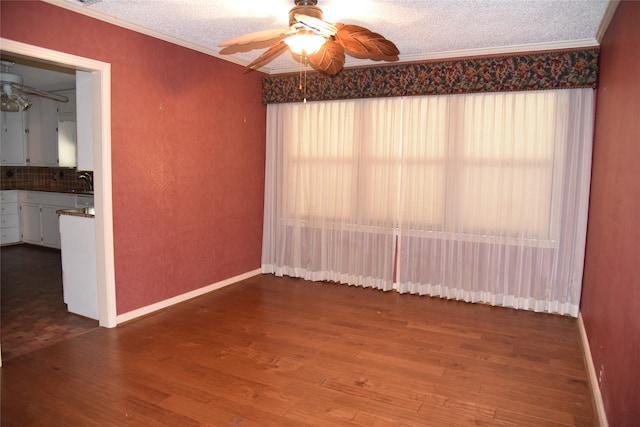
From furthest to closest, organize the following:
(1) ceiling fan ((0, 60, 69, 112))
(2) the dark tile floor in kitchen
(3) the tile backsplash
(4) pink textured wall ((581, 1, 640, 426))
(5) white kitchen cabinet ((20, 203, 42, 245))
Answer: (3) the tile backsplash
(5) white kitchen cabinet ((20, 203, 42, 245))
(1) ceiling fan ((0, 60, 69, 112))
(2) the dark tile floor in kitchen
(4) pink textured wall ((581, 1, 640, 426))

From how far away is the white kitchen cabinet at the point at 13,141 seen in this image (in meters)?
7.11

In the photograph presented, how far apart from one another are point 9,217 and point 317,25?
678cm

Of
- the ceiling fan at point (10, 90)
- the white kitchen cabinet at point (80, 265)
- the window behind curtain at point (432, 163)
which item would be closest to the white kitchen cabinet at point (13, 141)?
the ceiling fan at point (10, 90)

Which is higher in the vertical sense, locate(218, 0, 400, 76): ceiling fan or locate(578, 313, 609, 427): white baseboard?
locate(218, 0, 400, 76): ceiling fan

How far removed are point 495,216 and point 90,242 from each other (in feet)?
12.2

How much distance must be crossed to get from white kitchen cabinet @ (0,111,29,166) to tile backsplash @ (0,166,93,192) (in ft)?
0.69

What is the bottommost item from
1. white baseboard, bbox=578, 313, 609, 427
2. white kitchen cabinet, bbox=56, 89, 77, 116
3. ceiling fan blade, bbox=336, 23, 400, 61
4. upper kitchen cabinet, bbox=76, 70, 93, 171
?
white baseboard, bbox=578, 313, 609, 427

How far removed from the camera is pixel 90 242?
148 inches

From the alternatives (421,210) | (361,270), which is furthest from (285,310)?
(421,210)

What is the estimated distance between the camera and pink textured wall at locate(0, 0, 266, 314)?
11.5ft

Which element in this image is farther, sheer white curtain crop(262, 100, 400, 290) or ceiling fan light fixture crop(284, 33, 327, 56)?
sheer white curtain crop(262, 100, 400, 290)

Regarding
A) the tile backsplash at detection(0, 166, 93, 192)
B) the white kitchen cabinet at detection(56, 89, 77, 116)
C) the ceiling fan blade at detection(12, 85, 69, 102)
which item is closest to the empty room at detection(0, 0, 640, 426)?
the ceiling fan blade at detection(12, 85, 69, 102)

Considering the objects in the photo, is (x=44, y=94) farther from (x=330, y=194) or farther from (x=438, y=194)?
(x=438, y=194)

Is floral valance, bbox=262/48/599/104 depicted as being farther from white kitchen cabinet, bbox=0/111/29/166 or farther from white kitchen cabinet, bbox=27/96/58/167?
white kitchen cabinet, bbox=0/111/29/166
